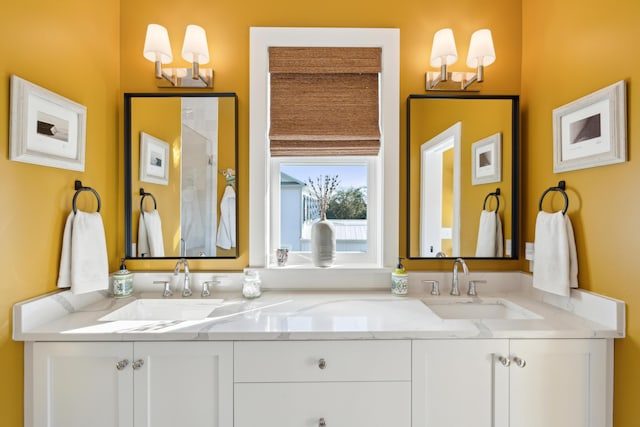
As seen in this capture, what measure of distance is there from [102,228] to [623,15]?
229 cm

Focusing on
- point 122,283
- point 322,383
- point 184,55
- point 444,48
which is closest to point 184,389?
point 322,383

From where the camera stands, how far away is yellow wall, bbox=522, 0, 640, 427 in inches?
48.1

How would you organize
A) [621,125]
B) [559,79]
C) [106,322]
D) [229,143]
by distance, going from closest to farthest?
1. [621,125]
2. [106,322]
3. [559,79]
4. [229,143]

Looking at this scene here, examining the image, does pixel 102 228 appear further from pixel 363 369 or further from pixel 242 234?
pixel 363 369

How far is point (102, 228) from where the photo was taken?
1.58 meters

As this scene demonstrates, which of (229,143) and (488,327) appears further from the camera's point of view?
(229,143)

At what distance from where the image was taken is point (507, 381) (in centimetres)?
128

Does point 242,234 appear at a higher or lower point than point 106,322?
higher

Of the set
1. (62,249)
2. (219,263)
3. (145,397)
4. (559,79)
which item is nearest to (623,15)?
(559,79)

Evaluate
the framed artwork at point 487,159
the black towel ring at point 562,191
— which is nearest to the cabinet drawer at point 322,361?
the black towel ring at point 562,191

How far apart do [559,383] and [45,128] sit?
221 cm

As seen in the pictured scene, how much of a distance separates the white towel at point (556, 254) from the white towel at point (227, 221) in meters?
1.49

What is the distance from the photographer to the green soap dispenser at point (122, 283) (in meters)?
1.71

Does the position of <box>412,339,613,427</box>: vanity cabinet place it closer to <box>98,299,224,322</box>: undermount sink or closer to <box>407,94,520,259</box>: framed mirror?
<box>407,94,520,259</box>: framed mirror
